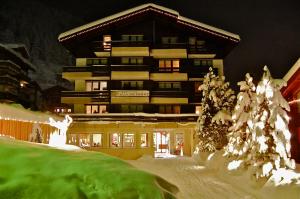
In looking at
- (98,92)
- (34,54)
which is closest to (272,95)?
(98,92)

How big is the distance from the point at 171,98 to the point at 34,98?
2989 centimetres

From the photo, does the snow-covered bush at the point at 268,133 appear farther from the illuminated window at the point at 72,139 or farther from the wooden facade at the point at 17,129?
the illuminated window at the point at 72,139

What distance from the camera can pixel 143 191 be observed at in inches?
229

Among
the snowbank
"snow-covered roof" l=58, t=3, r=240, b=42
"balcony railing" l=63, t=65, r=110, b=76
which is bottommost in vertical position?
the snowbank

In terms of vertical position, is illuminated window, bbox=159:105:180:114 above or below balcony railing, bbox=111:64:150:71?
below

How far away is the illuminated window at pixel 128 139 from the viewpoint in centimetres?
3553

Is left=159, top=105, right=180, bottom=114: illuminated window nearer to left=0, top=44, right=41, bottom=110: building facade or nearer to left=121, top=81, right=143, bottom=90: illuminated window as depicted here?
left=121, top=81, right=143, bottom=90: illuminated window

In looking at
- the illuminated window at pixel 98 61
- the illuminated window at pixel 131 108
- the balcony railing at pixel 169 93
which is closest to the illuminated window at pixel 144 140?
the illuminated window at pixel 131 108

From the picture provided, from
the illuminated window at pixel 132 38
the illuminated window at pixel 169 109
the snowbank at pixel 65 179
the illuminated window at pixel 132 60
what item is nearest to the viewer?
the snowbank at pixel 65 179

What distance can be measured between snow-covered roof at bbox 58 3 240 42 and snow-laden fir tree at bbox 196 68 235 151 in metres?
12.4

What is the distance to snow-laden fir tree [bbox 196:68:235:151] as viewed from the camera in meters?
28.0

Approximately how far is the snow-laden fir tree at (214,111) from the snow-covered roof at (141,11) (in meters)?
12.4

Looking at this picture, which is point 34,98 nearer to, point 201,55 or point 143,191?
point 201,55

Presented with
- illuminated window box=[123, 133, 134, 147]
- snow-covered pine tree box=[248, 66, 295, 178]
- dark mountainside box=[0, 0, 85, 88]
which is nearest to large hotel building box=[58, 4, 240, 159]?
illuminated window box=[123, 133, 134, 147]
